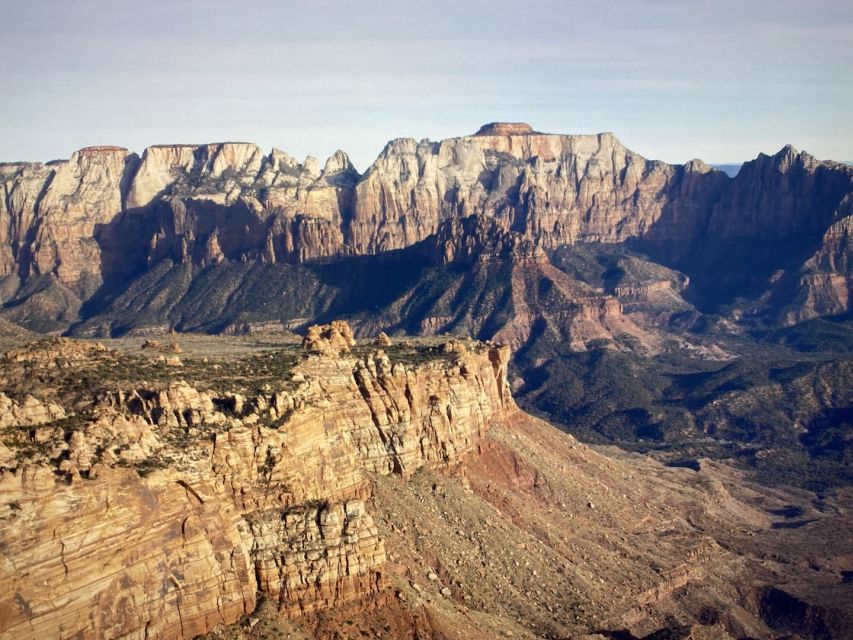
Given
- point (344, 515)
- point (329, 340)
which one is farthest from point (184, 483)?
point (329, 340)

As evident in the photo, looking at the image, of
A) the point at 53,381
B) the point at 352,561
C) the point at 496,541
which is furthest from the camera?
the point at 496,541

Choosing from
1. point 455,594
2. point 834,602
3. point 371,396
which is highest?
point 371,396

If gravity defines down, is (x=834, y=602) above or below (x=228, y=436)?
below

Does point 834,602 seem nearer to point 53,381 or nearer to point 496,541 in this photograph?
point 496,541

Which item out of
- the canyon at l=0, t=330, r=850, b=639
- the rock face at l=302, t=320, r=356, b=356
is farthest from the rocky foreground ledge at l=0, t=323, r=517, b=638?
the rock face at l=302, t=320, r=356, b=356

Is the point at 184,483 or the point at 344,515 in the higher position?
the point at 184,483

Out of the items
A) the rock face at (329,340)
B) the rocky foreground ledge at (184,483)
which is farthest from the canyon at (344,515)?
the rock face at (329,340)

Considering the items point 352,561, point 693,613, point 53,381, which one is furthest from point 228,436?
point 693,613

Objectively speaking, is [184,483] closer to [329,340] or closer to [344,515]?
[344,515]

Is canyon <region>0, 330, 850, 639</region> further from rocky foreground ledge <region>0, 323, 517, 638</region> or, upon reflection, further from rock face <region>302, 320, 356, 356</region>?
rock face <region>302, 320, 356, 356</region>
